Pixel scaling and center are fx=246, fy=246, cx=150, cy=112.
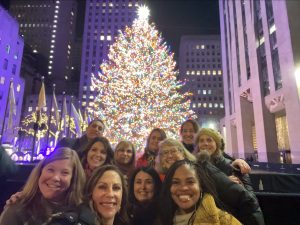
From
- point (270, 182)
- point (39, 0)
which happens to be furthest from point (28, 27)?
point (270, 182)

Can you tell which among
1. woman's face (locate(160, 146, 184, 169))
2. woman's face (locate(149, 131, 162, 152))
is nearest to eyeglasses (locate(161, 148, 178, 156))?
woman's face (locate(160, 146, 184, 169))

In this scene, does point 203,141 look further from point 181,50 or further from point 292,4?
point 181,50

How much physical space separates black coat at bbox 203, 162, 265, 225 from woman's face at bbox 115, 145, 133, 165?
2.39 m

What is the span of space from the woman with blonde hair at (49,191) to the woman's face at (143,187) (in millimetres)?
806

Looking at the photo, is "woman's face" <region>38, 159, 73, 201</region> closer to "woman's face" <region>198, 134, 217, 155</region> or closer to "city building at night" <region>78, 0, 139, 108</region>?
"woman's face" <region>198, 134, 217, 155</region>

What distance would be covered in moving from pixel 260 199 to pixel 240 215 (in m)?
1.95

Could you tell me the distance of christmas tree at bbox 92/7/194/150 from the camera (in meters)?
19.8

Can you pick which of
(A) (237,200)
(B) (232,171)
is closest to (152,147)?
(B) (232,171)

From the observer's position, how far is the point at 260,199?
4.89 metres

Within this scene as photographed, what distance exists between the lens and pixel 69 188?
2.99m

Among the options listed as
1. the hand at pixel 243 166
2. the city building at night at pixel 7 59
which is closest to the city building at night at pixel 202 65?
the city building at night at pixel 7 59

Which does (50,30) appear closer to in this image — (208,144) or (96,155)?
(96,155)

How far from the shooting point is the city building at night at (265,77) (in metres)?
25.2

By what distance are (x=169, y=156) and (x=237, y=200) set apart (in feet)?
4.00
